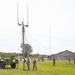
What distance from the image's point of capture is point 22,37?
39.9 m

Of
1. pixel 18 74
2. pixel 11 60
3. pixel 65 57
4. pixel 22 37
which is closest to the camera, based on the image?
pixel 18 74

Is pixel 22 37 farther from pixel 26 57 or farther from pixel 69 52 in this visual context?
pixel 69 52

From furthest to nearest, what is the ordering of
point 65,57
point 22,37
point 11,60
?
point 65,57 < point 11,60 < point 22,37

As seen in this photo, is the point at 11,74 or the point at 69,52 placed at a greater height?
the point at 69,52

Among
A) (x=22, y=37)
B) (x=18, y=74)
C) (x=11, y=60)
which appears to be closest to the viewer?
(x=18, y=74)

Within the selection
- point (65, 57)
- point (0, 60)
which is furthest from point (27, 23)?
point (65, 57)

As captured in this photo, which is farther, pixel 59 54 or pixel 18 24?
pixel 59 54

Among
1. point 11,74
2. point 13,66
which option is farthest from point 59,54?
point 11,74

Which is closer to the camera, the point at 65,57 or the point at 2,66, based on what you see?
the point at 2,66

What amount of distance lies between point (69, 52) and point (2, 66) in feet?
328

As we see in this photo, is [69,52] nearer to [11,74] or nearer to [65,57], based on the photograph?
[65,57]

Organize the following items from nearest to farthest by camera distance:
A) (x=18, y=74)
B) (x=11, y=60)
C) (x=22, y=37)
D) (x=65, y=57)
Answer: (x=18, y=74) < (x=22, y=37) < (x=11, y=60) < (x=65, y=57)

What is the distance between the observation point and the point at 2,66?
4484cm

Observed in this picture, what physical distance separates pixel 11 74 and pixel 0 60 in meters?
12.4
